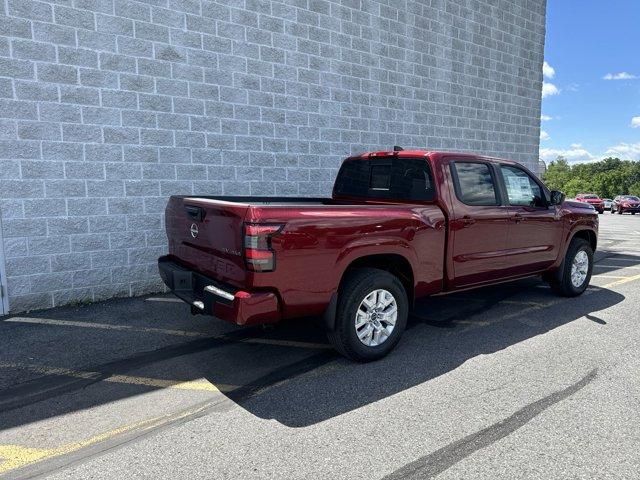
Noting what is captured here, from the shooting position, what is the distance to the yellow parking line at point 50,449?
2.81 meters

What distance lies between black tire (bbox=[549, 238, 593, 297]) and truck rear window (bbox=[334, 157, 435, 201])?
2.85 m

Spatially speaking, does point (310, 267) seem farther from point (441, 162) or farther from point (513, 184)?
point (513, 184)

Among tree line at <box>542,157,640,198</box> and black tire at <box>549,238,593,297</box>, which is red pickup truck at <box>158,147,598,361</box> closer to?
black tire at <box>549,238,593,297</box>

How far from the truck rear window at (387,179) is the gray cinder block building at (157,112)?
2.26 meters

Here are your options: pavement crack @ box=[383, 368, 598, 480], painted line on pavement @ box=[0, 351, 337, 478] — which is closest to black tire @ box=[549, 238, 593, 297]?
pavement crack @ box=[383, 368, 598, 480]

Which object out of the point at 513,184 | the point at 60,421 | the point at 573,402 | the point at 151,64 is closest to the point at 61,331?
the point at 60,421

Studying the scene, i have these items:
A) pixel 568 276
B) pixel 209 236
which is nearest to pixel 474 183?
pixel 568 276

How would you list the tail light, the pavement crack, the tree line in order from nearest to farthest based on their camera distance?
the pavement crack → the tail light → the tree line

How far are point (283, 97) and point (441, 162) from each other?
3.71 metres

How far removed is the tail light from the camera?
3502 mm

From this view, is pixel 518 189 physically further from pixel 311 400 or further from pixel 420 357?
pixel 311 400

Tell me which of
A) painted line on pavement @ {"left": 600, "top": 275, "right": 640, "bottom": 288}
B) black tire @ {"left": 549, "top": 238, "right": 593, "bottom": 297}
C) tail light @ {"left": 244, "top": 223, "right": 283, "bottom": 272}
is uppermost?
tail light @ {"left": 244, "top": 223, "right": 283, "bottom": 272}

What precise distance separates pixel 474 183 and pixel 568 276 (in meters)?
2.45

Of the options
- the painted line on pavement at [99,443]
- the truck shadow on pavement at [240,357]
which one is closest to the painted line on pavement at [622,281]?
the truck shadow on pavement at [240,357]
